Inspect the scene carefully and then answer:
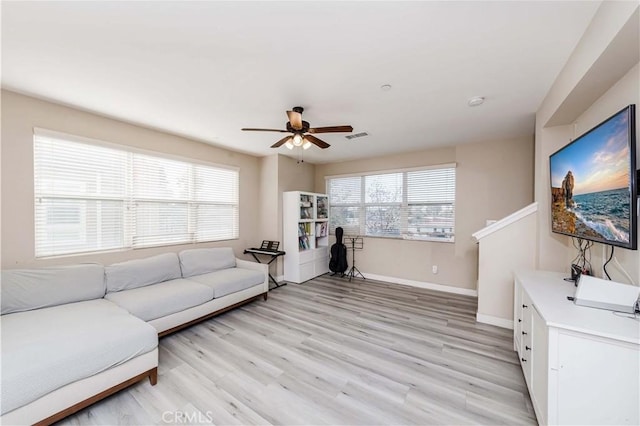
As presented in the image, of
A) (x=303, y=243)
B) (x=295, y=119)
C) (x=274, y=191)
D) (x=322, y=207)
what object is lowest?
(x=303, y=243)

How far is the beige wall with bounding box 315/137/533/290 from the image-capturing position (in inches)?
150

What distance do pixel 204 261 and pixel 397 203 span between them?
11.9 ft

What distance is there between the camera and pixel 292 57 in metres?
1.88

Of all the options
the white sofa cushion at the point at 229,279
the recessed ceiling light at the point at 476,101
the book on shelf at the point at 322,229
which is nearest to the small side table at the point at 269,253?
the white sofa cushion at the point at 229,279

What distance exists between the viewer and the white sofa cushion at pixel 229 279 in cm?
322

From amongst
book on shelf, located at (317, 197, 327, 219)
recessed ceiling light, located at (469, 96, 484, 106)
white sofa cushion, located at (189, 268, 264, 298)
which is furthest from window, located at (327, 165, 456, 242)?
white sofa cushion, located at (189, 268, 264, 298)

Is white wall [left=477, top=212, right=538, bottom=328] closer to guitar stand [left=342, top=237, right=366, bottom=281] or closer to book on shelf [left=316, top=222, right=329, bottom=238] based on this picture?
guitar stand [left=342, top=237, right=366, bottom=281]

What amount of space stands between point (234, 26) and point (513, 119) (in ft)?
10.9

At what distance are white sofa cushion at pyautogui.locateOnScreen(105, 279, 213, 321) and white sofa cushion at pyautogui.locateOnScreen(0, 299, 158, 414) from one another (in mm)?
214

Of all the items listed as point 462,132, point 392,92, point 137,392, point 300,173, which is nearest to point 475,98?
point 392,92

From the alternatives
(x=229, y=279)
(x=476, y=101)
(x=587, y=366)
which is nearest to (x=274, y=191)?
(x=229, y=279)

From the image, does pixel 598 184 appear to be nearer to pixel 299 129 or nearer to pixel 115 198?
pixel 299 129

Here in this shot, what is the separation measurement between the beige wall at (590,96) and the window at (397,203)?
169 centimetres

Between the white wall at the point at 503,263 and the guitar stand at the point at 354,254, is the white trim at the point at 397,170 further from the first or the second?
the white wall at the point at 503,263
